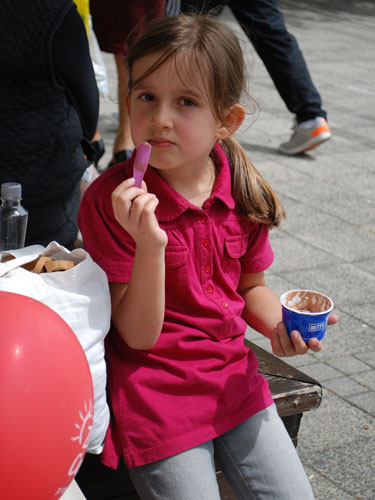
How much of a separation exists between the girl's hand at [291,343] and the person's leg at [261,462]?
0.18 m

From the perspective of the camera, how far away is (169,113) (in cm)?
197

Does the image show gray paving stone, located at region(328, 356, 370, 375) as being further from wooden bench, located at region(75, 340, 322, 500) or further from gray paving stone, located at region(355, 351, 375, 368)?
wooden bench, located at region(75, 340, 322, 500)

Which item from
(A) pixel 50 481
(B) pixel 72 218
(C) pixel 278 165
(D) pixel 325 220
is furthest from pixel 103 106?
(A) pixel 50 481

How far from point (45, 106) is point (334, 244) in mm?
2432

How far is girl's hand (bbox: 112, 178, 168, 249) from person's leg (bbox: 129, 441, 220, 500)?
0.53 m

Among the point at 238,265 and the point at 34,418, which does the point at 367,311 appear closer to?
the point at 238,265

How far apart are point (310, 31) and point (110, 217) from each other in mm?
10740

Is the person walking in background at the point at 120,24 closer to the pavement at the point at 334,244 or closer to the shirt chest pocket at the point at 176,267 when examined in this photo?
the pavement at the point at 334,244

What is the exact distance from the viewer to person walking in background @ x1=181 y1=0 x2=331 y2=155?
5926 mm

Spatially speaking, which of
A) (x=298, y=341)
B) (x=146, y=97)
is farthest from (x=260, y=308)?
(x=146, y=97)

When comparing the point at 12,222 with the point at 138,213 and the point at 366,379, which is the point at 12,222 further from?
the point at 366,379

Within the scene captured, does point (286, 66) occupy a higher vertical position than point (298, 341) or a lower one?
lower

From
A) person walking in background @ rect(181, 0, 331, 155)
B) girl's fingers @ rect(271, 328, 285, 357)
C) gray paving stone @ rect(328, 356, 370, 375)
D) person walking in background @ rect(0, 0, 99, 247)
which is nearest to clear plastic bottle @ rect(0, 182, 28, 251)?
person walking in background @ rect(0, 0, 99, 247)

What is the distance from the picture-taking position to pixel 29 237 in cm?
288
